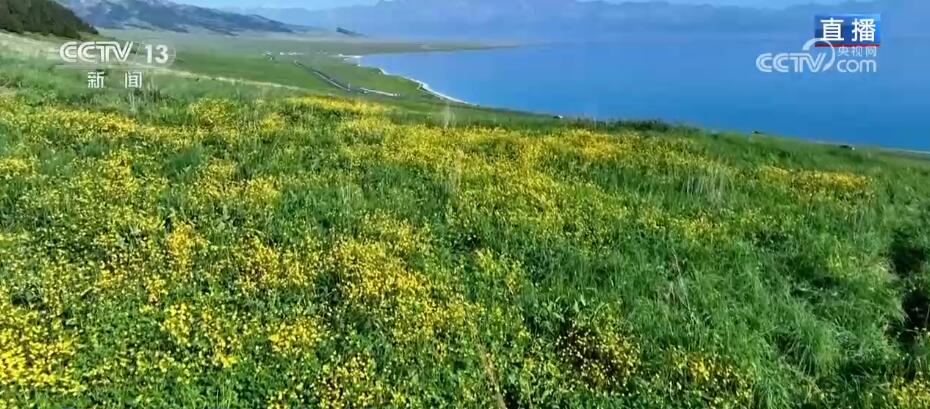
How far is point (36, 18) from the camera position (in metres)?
75.5

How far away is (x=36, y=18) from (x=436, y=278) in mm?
88678

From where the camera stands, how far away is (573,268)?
7.78 meters

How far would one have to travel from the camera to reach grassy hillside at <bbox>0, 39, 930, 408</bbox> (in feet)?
18.1

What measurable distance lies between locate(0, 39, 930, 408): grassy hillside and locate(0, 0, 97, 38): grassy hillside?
69836mm

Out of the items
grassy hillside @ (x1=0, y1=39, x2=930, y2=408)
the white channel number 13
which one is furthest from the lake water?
the white channel number 13

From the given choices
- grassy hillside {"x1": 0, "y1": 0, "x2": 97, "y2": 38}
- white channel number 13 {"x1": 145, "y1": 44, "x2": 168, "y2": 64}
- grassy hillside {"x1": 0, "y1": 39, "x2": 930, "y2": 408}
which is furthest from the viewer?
grassy hillside {"x1": 0, "y1": 0, "x2": 97, "y2": 38}

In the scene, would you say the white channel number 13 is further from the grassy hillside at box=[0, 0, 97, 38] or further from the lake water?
the lake water

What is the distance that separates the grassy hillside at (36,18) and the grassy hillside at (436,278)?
69836 millimetres

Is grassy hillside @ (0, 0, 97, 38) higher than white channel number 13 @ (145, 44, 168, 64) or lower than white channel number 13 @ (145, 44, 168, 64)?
higher

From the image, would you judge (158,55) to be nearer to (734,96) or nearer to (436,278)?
(436,278)

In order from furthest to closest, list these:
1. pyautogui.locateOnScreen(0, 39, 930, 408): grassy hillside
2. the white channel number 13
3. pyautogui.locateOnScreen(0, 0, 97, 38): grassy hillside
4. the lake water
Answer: pyautogui.locateOnScreen(0, 0, 97, 38): grassy hillside → the white channel number 13 → the lake water → pyautogui.locateOnScreen(0, 39, 930, 408): grassy hillside

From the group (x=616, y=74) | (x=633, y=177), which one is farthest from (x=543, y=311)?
(x=616, y=74)

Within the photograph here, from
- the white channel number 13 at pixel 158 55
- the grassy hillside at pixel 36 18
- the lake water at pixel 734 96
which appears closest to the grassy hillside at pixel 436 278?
the lake water at pixel 734 96

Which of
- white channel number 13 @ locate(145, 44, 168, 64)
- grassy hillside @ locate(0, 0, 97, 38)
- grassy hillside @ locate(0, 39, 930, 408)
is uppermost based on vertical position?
grassy hillside @ locate(0, 0, 97, 38)
